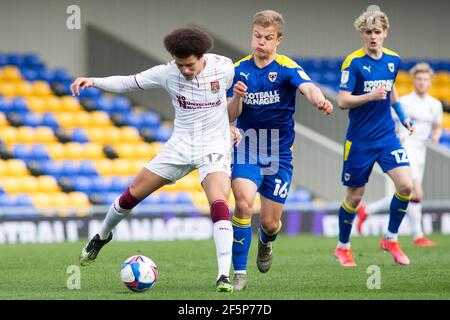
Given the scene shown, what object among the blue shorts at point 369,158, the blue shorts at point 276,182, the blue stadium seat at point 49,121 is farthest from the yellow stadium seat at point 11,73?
the blue shorts at point 276,182

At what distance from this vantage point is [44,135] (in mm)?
18531

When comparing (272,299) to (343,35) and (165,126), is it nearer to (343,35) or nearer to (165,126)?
(165,126)

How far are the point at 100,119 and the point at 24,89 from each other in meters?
1.56

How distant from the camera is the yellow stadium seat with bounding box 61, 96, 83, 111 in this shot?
19.4 m

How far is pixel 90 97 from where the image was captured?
1986 cm

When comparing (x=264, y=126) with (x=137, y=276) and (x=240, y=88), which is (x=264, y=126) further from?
(x=137, y=276)

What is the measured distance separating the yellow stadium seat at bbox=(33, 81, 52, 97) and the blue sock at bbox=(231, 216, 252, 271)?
1182 cm

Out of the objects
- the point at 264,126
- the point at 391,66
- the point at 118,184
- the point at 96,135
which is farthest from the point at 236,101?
the point at 96,135

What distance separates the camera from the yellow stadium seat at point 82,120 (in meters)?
19.1

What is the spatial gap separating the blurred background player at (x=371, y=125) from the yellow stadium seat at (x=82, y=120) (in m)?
9.65

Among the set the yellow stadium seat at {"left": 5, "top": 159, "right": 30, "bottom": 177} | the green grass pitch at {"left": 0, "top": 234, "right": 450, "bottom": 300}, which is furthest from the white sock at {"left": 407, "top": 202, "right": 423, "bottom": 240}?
the yellow stadium seat at {"left": 5, "top": 159, "right": 30, "bottom": 177}

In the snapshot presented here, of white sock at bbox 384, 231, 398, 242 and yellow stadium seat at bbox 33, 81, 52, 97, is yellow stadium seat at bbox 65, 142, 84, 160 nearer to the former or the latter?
yellow stadium seat at bbox 33, 81, 52, 97
